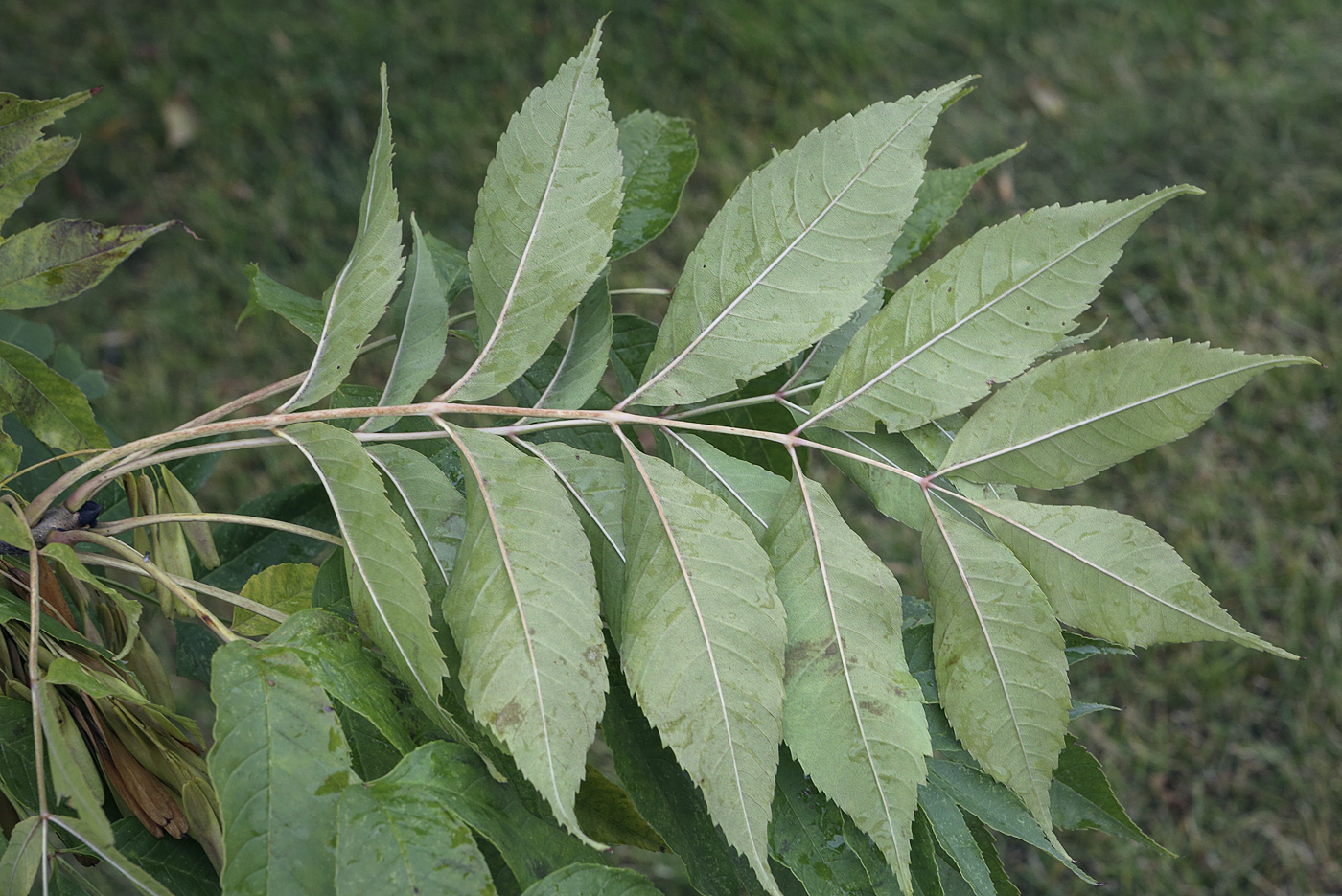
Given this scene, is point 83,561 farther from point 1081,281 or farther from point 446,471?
point 1081,281

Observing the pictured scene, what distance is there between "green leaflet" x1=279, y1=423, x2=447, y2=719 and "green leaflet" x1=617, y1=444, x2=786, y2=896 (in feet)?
0.42

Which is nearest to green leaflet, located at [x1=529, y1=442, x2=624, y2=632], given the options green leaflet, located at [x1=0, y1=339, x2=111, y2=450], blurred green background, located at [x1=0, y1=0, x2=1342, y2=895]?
green leaflet, located at [x1=0, y1=339, x2=111, y2=450]

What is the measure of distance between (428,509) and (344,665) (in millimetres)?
117

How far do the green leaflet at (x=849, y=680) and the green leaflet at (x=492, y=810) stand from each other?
17 centimetres

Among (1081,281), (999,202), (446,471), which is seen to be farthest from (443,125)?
(1081,281)

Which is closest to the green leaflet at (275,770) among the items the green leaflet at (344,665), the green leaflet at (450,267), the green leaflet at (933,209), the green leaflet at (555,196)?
the green leaflet at (344,665)

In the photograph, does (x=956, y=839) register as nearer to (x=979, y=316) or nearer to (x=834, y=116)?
(x=979, y=316)

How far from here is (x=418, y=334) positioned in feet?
2.40

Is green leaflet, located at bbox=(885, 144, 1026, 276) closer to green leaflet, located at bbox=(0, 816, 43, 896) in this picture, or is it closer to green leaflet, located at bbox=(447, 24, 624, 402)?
green leaflet, located at bbox=(447, 24, 624, 402)

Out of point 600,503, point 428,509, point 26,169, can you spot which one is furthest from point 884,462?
point 26,169

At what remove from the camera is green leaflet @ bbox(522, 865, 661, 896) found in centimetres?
59

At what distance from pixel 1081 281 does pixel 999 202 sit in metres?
2.06

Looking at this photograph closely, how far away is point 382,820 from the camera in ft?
1.86

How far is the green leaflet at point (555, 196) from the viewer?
67cm
